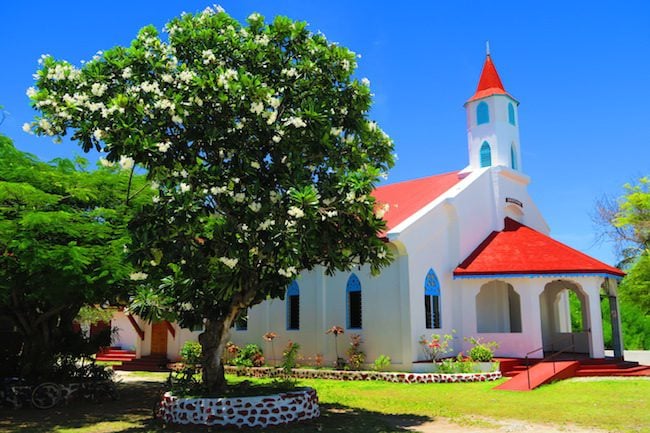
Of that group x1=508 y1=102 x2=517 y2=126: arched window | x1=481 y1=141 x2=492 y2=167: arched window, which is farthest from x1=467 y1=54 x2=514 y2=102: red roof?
x1=481 y1=141 x2=492 y2=167: arched window

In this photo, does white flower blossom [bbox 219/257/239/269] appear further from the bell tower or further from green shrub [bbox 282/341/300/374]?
the bell tower

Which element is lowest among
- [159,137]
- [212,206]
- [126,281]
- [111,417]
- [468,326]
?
[111,417]

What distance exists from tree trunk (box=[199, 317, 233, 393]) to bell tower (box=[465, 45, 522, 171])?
15.5 m

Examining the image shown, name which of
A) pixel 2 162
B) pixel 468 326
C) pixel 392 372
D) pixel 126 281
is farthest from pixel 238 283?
pixel 468 326

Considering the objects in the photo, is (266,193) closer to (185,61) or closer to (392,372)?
(185,61)

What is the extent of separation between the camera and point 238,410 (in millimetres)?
11695

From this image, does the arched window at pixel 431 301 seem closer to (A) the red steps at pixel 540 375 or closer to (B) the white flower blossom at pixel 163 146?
(A) the red steps at pixel 540 375

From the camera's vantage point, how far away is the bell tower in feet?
81.4

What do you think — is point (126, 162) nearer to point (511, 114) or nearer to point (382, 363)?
point (382, 363)

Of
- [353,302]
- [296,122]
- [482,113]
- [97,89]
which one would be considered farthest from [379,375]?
[97,89]

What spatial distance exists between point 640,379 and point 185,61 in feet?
52.7

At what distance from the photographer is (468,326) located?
853 inches

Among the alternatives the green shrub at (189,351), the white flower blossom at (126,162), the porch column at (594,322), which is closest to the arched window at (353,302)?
the green shrub at (189,351)

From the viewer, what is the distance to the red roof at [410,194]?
73.7 ft
